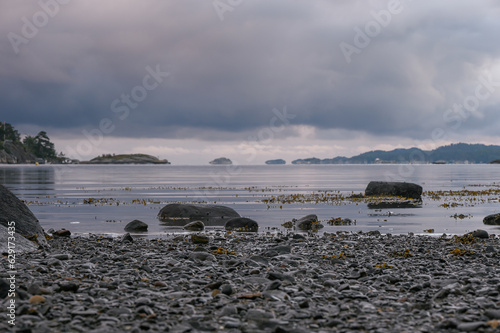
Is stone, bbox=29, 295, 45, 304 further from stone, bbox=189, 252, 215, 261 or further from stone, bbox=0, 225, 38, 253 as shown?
stone, bbox=0, 225, 38, 253

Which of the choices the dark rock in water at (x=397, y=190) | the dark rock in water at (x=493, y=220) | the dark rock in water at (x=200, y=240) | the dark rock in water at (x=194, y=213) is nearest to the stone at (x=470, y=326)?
the dark rock in water at (x=200, y=240)

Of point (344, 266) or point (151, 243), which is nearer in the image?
point (344, 266)

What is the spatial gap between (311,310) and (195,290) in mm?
2756

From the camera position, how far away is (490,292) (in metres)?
10.2

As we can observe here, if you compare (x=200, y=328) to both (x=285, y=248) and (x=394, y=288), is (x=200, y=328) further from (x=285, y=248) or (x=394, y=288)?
(x=285, y=248)

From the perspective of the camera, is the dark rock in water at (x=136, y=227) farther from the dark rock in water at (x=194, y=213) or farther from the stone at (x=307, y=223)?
the stone at (x=307, y=223)

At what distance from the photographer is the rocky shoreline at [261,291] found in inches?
327

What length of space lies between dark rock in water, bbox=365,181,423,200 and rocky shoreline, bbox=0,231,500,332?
109ft

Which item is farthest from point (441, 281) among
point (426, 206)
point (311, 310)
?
point (426, 206)

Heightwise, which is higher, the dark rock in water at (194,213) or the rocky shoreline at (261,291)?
the rocky shoreline at (261,291)

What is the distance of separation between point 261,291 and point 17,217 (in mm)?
13487

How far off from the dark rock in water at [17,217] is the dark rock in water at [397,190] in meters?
38.1

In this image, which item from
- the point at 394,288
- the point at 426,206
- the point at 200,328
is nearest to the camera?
the point at 200,328

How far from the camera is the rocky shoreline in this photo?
831cm
